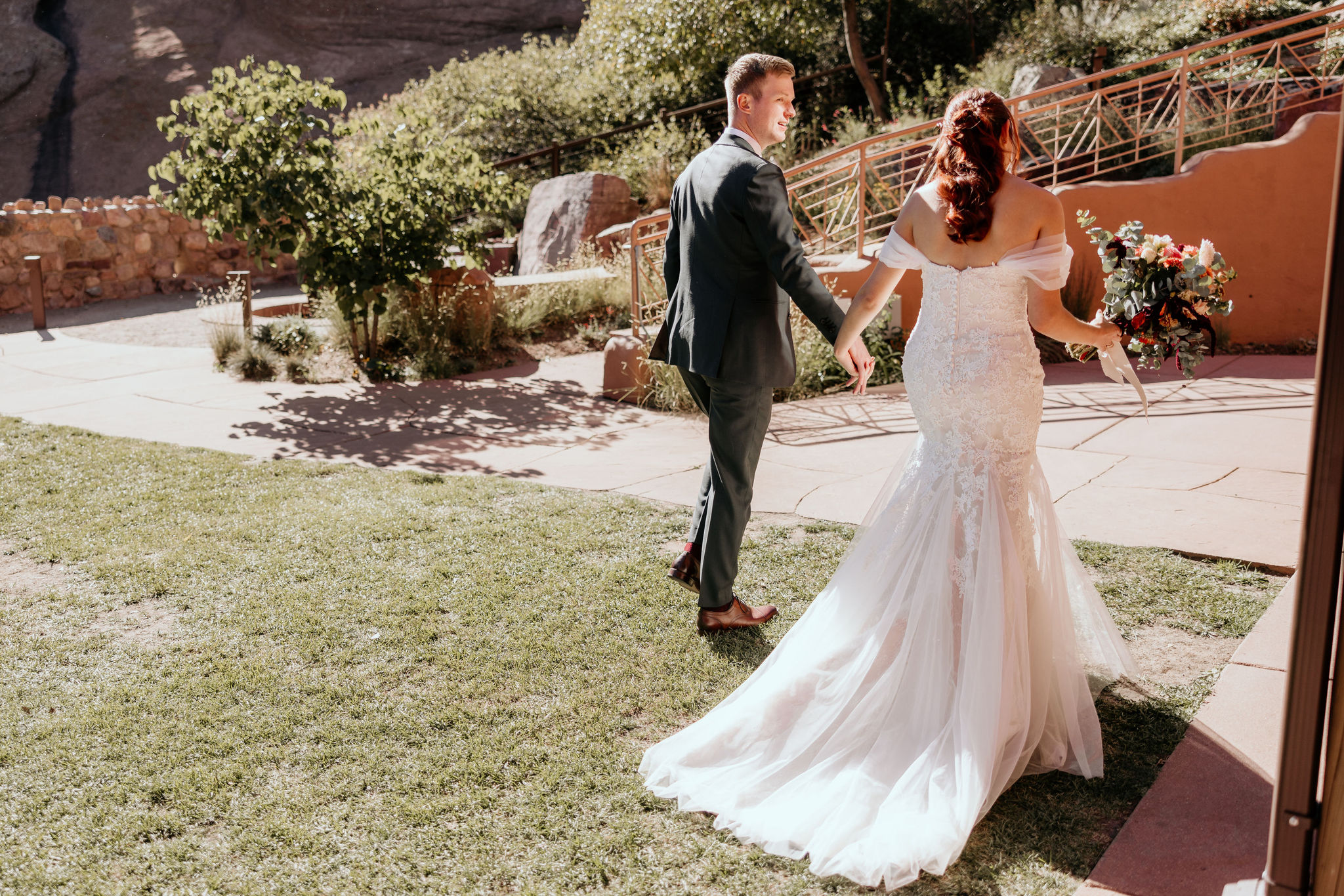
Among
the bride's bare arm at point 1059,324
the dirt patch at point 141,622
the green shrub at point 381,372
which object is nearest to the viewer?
the bride's bare arm at point 1059,324

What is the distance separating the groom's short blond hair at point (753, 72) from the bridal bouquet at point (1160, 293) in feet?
3.73

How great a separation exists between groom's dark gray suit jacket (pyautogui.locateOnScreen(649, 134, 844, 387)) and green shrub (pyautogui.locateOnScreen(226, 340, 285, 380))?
604 centimetres

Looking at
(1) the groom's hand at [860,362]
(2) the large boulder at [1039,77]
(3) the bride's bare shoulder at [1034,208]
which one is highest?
(2) the large boulder at [1039,77]

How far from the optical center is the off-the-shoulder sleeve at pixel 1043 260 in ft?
9.76

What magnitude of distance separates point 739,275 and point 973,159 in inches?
40.8

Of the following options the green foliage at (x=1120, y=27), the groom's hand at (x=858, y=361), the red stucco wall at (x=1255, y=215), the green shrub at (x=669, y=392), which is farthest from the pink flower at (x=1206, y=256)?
the green foliage at (x=1120, y=27)

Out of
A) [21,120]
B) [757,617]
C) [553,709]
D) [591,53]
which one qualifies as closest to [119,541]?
[553,709]

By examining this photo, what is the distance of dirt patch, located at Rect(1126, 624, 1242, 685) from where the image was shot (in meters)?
3.51

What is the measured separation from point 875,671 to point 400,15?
27.2 m

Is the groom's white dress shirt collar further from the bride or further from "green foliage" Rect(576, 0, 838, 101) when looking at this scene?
"green foliage" Rect(576, 0, 838, 101)

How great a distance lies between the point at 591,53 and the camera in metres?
18.7

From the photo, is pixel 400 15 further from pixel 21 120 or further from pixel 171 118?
pixel 171 118

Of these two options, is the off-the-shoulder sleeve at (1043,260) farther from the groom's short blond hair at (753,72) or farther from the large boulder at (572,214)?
the large boulder at (572,214)

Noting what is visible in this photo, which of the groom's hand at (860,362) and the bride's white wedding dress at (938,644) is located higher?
the groom's hand at (860,362)
